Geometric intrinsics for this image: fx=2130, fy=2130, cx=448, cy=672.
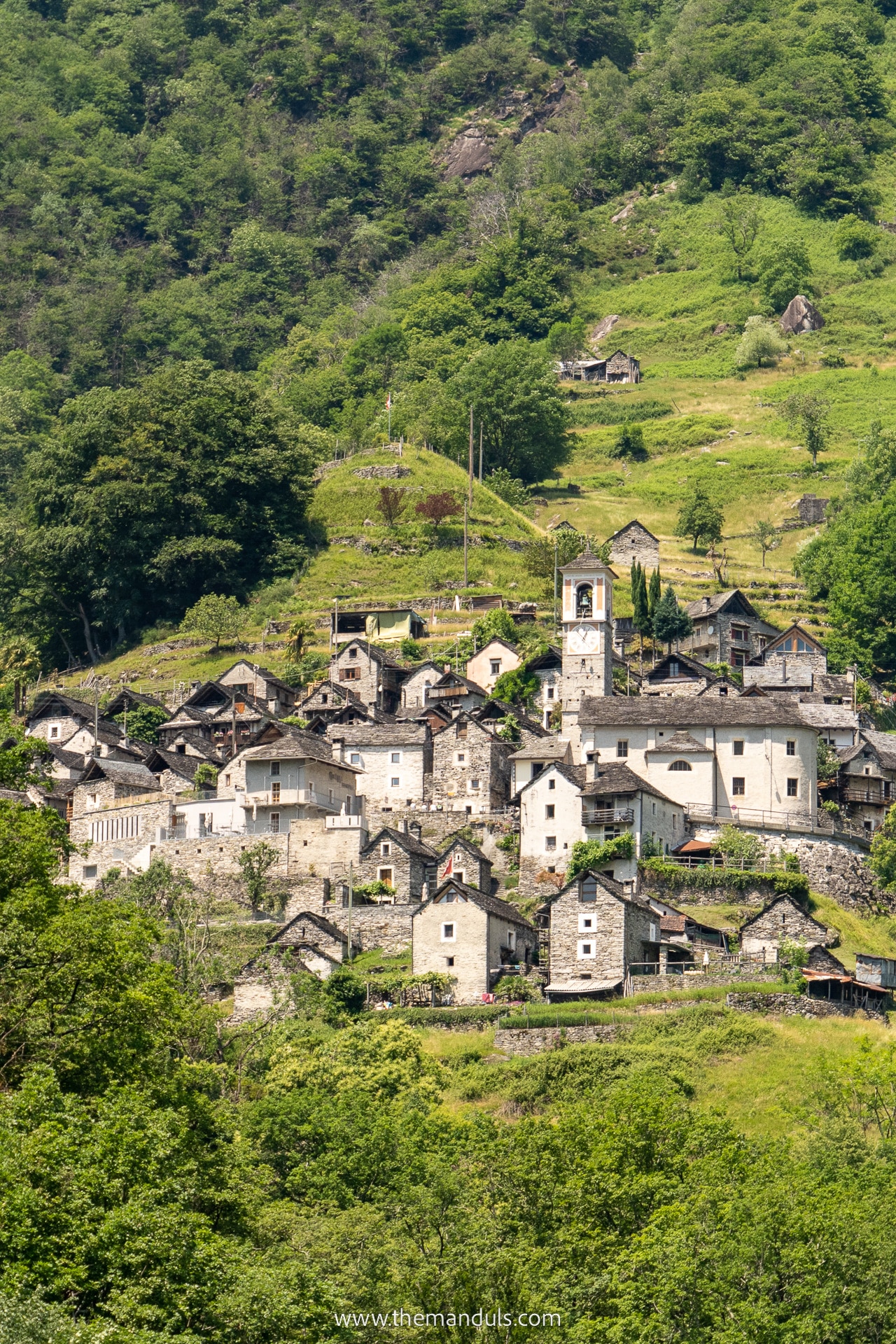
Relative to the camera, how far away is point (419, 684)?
362 feet

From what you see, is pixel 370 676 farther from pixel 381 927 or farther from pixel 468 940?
pixel 468 940

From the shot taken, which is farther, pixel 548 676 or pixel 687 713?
pixel 548 676

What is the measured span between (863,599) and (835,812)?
1134 inches

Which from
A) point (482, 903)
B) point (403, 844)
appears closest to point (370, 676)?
point (403, 844)

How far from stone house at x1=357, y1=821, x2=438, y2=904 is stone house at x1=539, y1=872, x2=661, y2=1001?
9075mm

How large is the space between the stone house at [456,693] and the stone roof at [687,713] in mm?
10474

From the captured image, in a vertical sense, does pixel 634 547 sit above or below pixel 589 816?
above

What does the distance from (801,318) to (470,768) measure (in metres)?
105

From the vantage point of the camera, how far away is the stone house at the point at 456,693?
350 feet

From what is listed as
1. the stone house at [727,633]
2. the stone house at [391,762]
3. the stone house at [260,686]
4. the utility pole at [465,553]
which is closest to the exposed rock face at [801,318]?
the utility pole at [465,553]

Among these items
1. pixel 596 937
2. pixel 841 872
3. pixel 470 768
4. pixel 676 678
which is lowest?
pixel 596 937

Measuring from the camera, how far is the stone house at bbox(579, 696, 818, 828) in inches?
3691

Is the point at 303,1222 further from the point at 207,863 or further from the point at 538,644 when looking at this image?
the point at 538,644

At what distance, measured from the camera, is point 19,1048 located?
48094 millimetres
